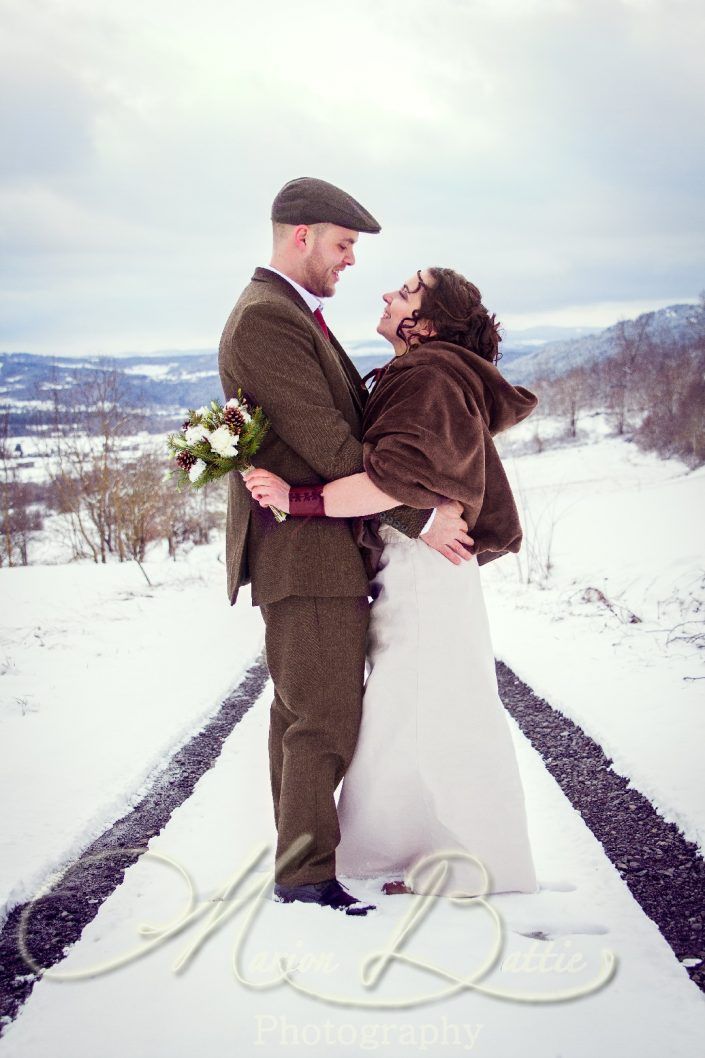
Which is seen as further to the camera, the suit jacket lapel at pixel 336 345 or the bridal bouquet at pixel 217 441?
the suit jacket lapel at pixel 336 345

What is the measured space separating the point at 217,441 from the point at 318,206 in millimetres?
946

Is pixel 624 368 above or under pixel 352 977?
above

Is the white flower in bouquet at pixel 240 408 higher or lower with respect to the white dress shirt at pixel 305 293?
lower

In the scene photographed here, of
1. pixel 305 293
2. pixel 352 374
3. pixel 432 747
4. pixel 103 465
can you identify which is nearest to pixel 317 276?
pixel 305 293

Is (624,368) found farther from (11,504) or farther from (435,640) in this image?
(435,640)

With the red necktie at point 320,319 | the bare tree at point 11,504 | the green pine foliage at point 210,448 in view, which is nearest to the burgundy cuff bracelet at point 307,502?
the green pine foliage at point 210,448

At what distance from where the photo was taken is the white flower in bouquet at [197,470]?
7.59ft

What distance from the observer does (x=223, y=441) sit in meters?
2.23

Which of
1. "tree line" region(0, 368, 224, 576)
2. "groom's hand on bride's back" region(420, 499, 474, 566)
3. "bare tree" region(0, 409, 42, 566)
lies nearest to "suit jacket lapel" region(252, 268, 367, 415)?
"groom's hand on bride's back" region(420, 499, 474, 566)

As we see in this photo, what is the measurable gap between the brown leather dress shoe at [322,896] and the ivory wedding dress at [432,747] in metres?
0.22

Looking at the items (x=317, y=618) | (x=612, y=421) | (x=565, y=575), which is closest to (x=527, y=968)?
(x=317, y=618)

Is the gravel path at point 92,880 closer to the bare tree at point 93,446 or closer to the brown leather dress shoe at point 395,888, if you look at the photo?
the brown leather dress shoe at point 395,888

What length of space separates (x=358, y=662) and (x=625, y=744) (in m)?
1.93
